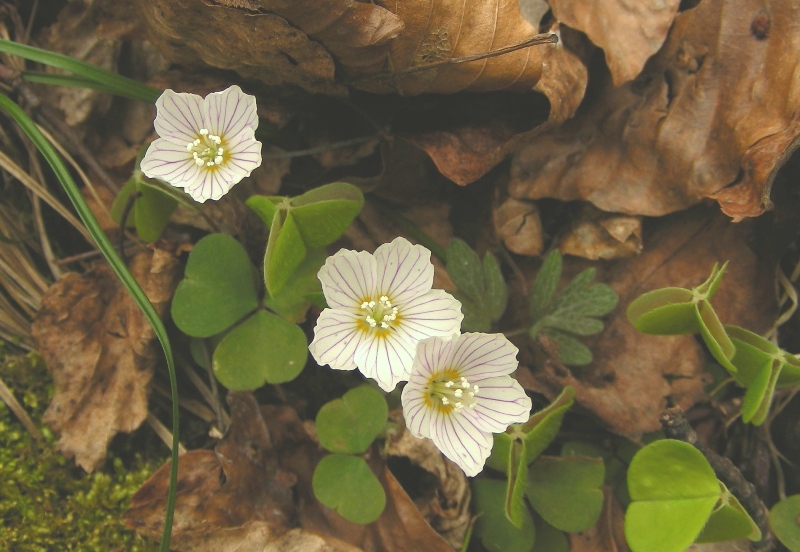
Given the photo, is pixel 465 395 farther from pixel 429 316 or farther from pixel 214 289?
pixel 214 289

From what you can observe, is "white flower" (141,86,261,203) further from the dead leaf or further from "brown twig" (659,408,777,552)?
"brown twig" (659,408,777,552)

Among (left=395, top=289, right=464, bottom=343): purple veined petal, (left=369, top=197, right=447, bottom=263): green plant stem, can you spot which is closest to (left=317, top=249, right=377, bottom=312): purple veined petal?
(left=395, top=289, right=464, bottom=343): purple veined petal

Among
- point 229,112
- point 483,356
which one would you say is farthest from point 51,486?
point 483,356

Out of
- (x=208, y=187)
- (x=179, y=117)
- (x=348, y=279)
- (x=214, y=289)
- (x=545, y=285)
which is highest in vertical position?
(x=179, y=117)

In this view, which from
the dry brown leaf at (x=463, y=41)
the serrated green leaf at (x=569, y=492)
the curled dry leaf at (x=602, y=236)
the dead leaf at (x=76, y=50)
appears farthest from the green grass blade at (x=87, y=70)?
the serrated green leaf at (x=569, y=492)

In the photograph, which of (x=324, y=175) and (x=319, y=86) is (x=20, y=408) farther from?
(x=319, y=86)

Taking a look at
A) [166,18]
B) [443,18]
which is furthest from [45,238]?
[443,18]
